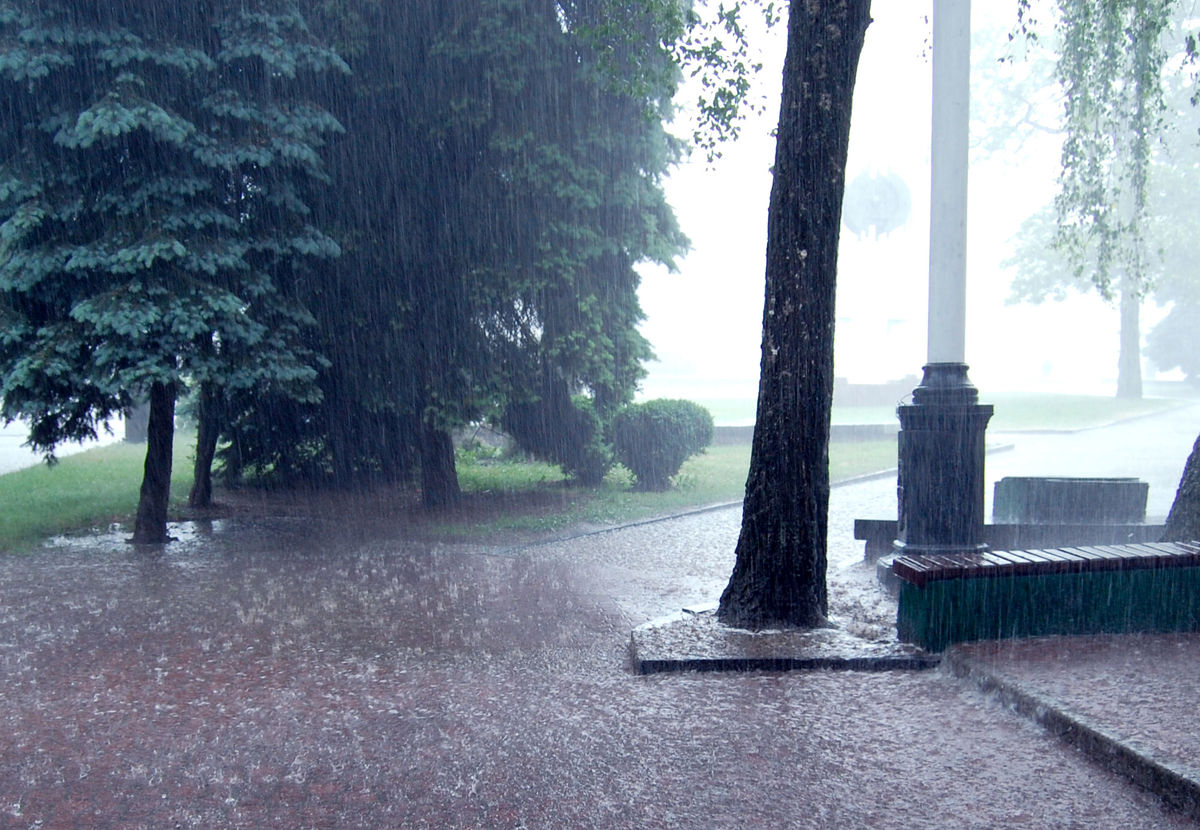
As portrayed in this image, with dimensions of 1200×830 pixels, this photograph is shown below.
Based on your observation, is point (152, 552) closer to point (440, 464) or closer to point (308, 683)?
point (440, 464)

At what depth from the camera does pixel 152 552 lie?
33.3ft

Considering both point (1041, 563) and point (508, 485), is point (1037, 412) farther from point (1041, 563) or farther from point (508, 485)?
point (1041, 563)

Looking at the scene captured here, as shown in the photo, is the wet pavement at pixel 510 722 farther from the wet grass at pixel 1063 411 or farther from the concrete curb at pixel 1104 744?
the wet grass at pixel 1063 411

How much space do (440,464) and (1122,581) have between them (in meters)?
9.10

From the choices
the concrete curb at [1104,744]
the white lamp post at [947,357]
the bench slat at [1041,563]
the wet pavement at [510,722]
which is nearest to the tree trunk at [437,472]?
the wet pavement at [510,722]

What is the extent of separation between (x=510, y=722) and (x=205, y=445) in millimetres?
9363

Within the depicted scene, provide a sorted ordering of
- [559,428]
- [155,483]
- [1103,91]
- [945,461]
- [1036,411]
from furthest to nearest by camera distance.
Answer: [1036,411] → [559,428] → [155,483] → [1103,91] → [945,461]

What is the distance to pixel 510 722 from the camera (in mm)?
5086

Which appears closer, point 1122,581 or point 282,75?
point 1122,581

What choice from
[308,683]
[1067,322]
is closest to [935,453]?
[308,683]

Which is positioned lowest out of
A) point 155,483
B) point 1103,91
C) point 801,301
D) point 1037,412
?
point 155,483

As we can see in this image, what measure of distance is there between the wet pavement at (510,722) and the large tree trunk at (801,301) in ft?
2.25

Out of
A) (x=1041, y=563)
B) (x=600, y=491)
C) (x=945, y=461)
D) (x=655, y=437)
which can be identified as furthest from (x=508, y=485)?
(x=1041, y=563)

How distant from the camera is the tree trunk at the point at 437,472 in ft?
44.2
